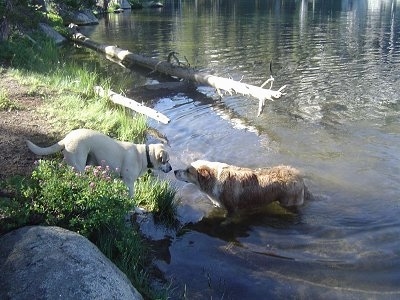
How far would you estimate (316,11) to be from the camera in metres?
51.2

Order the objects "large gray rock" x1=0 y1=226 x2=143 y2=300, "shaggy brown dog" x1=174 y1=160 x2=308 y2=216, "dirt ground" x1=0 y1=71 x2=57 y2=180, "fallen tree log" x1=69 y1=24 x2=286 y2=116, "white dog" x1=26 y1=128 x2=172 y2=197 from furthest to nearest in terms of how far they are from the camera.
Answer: "fallen tree log" x1=69 y1=24 x2=286 y2=116 < "shaggy brown dog" x1=174 y1=160 x2=308 y2=216 < "dirt ground" x1=0 y1=71 x2=57 y2=180 < "white dog" x1=26 y1=128 x2=172 y2=197 < "large gray rock" x1=0 y1=226 x2=143 y2=300

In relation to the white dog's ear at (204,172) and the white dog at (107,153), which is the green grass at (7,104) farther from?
the white dog's ear at (204,172)

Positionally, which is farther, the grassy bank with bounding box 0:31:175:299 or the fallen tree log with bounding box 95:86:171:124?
the fallen tree log with bounding box 95:86:171:124

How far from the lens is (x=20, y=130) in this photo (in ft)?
→ 29.9

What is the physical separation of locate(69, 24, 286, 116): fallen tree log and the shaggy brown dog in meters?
5.73

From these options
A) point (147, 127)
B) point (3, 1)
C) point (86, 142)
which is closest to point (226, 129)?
point (147, 127)

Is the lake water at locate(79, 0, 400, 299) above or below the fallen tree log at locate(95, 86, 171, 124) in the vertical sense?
below

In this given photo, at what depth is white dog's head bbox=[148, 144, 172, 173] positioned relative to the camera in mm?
7633

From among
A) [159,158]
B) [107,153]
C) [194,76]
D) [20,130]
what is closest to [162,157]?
[159,158]

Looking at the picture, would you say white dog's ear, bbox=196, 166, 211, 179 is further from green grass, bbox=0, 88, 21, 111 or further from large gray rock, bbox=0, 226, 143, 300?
green grass, bbox=0, 88, 21, 111

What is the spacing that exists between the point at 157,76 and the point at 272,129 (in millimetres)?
9422

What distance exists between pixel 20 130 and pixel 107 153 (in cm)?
281

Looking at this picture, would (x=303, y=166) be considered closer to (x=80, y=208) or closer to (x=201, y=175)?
(x=201, y=175)

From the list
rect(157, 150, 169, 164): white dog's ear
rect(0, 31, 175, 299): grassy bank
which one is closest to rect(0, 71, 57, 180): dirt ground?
rect(0, 31, 175, 299): grassy bank
